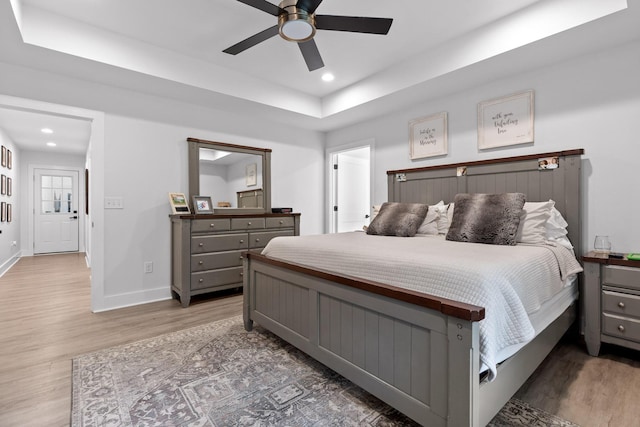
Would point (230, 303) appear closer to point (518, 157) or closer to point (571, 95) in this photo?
point (518, 157)

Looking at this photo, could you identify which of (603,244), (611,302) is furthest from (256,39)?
(611,302)

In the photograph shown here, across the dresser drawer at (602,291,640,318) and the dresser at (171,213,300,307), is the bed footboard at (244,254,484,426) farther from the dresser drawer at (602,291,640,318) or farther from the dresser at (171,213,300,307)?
the dresser drawer at (602,291,640,318)

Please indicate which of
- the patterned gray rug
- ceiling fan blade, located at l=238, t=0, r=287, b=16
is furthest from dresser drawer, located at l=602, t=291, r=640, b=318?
ceiling fan blade, located at l=238, t=0, r=287, b=16

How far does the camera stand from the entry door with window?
22.8ft

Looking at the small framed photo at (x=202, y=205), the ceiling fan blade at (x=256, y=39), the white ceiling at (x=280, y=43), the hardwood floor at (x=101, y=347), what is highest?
the white ceiling at (x=280, y=43)

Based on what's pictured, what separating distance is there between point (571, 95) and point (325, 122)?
2804 mm

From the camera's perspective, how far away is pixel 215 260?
3447mm

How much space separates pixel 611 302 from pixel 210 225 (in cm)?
349

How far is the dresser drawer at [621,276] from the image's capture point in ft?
6.61

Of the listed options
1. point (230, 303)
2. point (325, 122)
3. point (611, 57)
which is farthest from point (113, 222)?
point (611, 57)

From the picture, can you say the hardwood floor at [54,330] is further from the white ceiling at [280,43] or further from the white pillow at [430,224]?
the white ceiling at [280,43]

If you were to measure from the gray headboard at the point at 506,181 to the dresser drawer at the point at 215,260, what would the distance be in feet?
6.78

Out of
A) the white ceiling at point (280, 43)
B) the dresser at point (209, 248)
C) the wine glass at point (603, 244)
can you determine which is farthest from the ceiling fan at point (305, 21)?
the wine glass at point (603, 244)

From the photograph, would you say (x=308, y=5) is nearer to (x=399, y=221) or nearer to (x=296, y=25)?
(x=296, y=25)
